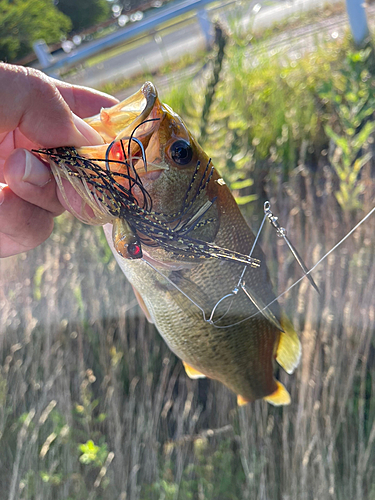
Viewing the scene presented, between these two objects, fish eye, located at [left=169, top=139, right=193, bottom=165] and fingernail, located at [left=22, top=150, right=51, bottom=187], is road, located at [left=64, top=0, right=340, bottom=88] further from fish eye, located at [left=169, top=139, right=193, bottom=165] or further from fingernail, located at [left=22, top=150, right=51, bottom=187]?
fish eye, located at [left=169, top=139, right=193, bottom=165]

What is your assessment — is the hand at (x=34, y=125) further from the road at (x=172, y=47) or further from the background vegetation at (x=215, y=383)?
the road at (x=172, y=47)

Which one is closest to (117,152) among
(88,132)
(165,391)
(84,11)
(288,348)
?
(88,132)

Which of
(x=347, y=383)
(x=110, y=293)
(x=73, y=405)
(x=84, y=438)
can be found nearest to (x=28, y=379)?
(x=73, y=405)

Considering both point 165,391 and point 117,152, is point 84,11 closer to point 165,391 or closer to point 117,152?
point 117,152

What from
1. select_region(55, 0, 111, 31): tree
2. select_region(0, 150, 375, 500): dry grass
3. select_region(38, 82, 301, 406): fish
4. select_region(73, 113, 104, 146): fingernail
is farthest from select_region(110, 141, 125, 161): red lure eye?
select_region(55, 0, 111, 31): tree

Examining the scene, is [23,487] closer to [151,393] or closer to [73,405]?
[73,405]

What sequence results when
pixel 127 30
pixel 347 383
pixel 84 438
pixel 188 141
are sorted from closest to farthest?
pixel 188 141, pixel 347 383, pixel 84 438, pixel 127 30

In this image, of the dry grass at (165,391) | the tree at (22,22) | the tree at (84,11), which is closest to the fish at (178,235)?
the dry grass at (165,391)
